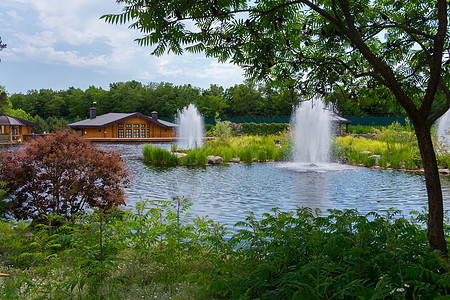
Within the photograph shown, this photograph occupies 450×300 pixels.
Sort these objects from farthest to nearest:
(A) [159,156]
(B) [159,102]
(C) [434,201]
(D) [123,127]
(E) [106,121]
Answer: (B) [159,102], (D) [123,127], (E) [106,121], (A) [159,156], (C) [434,201]

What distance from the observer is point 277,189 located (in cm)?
1088

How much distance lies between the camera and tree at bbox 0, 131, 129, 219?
5.60 m

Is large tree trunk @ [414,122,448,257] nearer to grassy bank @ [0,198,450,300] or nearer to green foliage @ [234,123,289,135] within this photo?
grassy bank @ [0,198,450,300]

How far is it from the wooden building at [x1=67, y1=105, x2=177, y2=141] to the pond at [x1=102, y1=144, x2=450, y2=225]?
2624cm

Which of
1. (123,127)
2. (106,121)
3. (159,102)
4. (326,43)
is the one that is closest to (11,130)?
(106,121)

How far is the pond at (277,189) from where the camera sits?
8562mm

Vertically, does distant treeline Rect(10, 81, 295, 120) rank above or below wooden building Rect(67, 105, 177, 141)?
above

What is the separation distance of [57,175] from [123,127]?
37015 millimetres

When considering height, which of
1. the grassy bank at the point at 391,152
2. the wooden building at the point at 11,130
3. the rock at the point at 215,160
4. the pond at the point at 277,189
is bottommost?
the pond at the point at 277,189

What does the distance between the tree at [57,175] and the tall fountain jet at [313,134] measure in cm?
1372

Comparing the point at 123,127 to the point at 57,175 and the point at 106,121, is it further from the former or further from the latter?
the point at 57,175

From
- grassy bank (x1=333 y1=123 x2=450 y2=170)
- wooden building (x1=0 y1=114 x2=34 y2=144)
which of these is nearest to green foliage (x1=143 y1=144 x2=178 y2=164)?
grassy bank (x1=333 y1=123 x2=450 y2=170)

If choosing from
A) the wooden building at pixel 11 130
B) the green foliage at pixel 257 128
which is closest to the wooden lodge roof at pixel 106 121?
the wooden building at pixel 11 130

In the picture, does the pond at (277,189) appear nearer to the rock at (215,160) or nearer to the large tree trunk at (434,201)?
the rock at (215,160)
